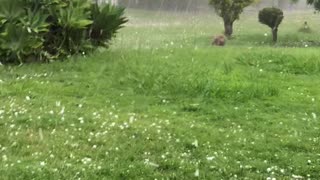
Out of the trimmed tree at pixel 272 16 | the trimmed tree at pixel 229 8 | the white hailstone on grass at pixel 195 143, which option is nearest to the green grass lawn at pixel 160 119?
the white hailstone on grass at pixel 195 143

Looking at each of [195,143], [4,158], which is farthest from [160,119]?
[4,158]

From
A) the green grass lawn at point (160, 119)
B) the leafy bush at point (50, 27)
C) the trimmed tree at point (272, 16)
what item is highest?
the leafy bush at point (50, 27)

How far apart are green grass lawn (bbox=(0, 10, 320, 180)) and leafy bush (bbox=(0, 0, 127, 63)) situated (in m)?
0.44

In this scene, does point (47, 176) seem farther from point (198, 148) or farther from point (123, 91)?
point (123, 91)

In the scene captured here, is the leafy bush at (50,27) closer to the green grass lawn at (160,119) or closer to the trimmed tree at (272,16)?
the green grass lawn at (160,119)

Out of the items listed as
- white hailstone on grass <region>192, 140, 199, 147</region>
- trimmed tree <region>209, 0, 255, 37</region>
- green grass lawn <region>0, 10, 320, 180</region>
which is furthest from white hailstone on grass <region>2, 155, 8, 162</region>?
trimmed tree <region>209, 0, 255, 37</region>

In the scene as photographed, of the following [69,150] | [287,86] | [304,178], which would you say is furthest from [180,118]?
[287,86]

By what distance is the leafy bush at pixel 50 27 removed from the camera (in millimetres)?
10297

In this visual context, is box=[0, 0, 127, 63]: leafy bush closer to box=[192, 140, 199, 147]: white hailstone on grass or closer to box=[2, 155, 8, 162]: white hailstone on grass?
box=[2, 155, 8, 162]: white hailstone on grass

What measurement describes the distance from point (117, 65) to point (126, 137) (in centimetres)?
434

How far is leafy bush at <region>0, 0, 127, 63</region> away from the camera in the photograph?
10.3 metres

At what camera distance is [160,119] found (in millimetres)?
6930

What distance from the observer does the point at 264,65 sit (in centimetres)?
1105

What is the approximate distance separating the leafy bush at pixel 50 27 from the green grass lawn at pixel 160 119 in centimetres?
44
